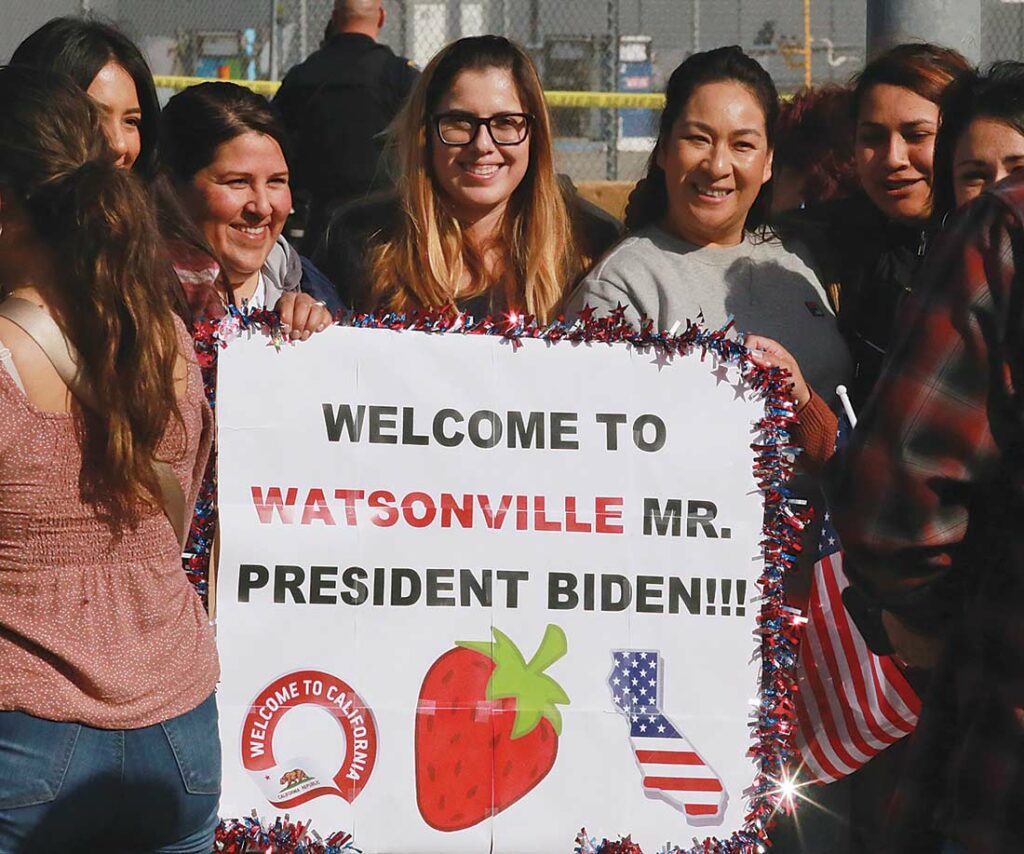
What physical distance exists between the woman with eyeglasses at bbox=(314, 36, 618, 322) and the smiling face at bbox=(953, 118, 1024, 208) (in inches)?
41.1

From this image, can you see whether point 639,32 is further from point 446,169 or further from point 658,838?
point 658,838

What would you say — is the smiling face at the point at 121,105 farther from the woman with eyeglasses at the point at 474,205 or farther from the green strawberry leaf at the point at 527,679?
the green strawberry leaf at the point at 527,679

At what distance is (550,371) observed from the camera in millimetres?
3838

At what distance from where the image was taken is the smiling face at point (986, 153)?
380cm

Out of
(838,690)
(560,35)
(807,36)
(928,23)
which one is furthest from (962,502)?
(807,36)

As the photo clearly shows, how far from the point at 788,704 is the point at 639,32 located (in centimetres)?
1014

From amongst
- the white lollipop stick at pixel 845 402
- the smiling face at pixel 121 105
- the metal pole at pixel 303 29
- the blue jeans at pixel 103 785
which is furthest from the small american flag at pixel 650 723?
the metal pole at pixel 303 29

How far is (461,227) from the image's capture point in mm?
4305

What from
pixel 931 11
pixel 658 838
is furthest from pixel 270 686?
pixel 931 11

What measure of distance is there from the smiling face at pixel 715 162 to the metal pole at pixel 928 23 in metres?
1.52

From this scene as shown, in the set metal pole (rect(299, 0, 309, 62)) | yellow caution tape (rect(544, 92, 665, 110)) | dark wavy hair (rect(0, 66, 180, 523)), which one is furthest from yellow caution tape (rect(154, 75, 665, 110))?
dark wavy hair (rect(0, 66, 180, 523))

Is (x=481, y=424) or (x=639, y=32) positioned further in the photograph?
(x=639, y=32)

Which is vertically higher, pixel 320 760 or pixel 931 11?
pixel 931 11

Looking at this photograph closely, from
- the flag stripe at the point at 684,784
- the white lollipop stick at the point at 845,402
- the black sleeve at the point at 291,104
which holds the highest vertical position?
the black sleeve at the point at 291,104
